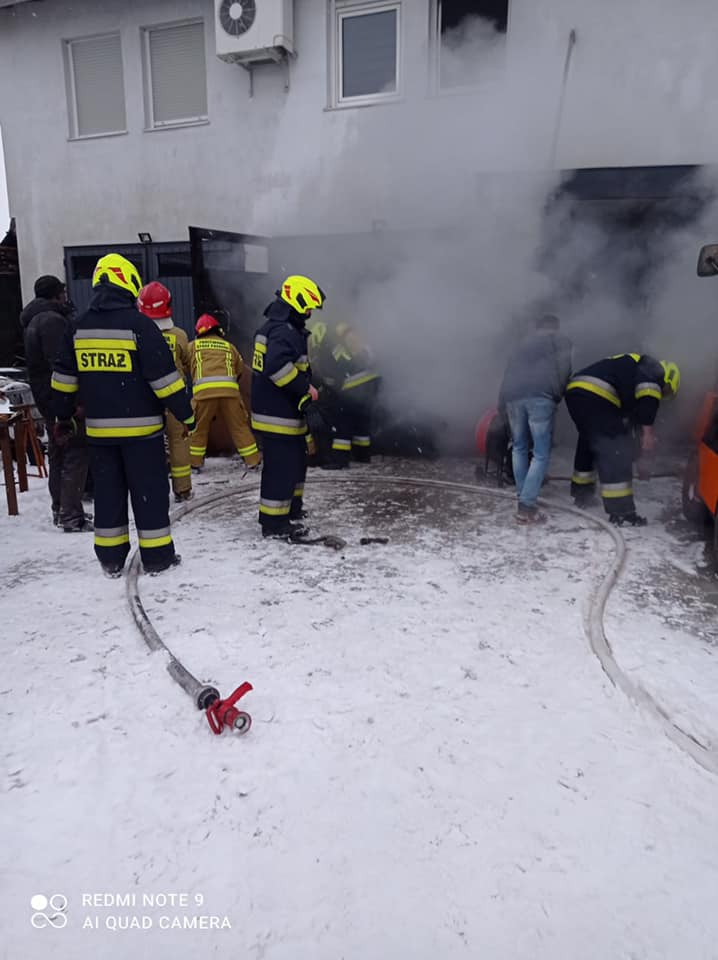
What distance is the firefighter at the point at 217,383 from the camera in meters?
5.83

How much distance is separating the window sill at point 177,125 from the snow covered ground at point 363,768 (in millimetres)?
6877

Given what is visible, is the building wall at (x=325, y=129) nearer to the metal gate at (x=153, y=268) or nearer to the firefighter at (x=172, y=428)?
the metal gate at (x=153, y=268)

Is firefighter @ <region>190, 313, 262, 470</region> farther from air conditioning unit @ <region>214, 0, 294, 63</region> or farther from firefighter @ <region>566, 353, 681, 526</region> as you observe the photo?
air conditioning unit @ <region>214, 0, 294, 63</region>

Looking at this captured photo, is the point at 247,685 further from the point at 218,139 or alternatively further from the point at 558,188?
the point at 218,139

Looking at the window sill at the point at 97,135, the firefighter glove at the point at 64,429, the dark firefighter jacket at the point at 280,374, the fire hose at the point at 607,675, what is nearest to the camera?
the fire hose at the point at 607,675

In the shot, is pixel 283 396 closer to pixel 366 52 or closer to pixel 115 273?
pixel 115 273

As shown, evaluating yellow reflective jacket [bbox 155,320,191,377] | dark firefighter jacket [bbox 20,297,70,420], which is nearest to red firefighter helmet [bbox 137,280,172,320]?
yellow reflective jacket [bbox 155,320,191,377]

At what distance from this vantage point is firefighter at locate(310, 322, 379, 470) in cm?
666

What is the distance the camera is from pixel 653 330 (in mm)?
6285

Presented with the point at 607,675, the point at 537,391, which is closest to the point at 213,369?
the point at 537,391

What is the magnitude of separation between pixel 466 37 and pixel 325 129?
6.13 feet

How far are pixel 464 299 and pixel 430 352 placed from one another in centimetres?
61

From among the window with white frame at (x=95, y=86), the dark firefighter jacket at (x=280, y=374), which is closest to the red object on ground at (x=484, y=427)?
the dark firefighter jacket at (x=280, y=374)

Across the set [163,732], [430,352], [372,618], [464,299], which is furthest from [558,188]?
[163,732]
